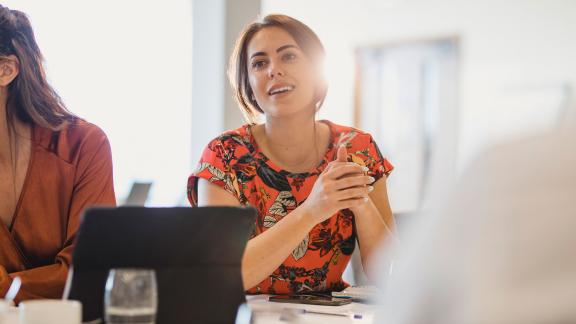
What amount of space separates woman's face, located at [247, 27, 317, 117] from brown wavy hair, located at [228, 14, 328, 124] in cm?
2

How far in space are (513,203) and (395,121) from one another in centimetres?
668

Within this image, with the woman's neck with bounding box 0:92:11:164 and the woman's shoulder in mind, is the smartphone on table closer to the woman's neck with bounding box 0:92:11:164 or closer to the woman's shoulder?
the woman's shoulder

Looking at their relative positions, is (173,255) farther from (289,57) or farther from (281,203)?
(289,57)

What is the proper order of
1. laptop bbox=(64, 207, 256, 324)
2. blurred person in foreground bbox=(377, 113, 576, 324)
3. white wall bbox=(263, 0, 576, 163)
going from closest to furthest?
blurred person in foreground bbox=(377, 113, 576, 324) < laptop bbox=(64, 207, 256, 324) < white wall bbox=(263, 0, 576, 163)

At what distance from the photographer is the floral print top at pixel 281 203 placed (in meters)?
2.19

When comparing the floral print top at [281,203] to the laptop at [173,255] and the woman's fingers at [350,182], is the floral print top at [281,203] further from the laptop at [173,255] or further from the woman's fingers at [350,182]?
the laptop at [173,255]

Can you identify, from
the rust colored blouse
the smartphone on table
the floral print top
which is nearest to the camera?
the smartphone on table

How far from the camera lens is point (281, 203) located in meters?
2.25

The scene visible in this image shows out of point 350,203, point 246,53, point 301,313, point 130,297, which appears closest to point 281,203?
point 350,203

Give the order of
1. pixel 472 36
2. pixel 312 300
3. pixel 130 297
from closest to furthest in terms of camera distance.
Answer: pixel 130 297, pixel 312 300, pixel 472 36

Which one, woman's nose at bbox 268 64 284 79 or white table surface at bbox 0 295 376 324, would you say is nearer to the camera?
white table surface at bbox 0 295 376 324

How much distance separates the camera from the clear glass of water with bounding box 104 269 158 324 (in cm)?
111

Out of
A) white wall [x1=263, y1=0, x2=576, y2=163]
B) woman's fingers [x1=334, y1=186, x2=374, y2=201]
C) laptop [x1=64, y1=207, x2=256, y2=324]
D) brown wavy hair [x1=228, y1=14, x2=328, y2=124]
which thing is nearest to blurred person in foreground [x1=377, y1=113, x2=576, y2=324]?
laptop [x1=64, y1=207, x2=256, y2=324]

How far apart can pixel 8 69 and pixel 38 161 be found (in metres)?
0.27
